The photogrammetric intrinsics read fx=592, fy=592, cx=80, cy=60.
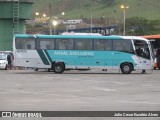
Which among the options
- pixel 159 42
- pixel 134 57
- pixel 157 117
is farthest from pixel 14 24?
pixel 157 117

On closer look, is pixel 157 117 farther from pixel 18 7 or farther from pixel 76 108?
pixel 18 7

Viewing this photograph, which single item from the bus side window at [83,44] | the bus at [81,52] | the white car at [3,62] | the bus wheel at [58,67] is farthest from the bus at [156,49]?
the white car at [3,62]

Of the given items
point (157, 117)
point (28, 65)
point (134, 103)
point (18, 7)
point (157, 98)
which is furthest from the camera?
point (18, 7)

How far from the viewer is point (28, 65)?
42438mm

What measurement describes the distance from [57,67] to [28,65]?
2.08 meters

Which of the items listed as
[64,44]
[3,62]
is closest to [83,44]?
[64,44]

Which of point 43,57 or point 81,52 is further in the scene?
point 81,52

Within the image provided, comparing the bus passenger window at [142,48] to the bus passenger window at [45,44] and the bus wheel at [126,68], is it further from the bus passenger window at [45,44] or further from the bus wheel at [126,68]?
the bus passenger window at [45,44]

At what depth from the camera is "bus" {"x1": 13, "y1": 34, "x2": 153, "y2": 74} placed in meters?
42.5

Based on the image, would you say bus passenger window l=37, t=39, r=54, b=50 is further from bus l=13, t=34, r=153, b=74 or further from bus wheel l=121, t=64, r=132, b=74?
bus wheel l=121, t=64, r=132, b=74

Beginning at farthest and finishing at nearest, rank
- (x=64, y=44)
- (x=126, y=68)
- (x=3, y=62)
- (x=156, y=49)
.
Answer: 1. (x=156, y=49)
2. (x=3, y=62)
3. (x=64, y=44)
4. (x=126, y=68)

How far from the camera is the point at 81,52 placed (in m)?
43.0

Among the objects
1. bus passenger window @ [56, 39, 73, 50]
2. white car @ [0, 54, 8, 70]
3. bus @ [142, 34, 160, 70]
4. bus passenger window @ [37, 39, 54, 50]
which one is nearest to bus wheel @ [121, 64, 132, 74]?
bus passenger window @ [56, 39, 73, 50]

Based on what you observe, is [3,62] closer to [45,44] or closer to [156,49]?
[45,44]
